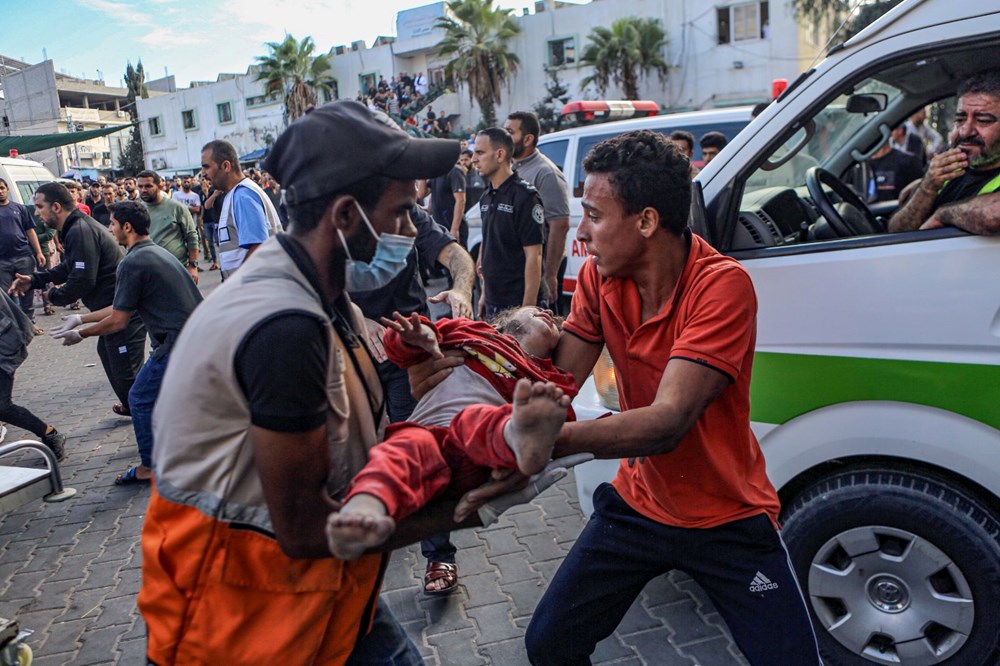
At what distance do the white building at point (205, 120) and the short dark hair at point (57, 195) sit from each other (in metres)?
38.7

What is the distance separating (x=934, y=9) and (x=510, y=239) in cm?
303

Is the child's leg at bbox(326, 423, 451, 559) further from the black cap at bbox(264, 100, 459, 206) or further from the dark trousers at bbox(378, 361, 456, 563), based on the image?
the dark trousers at bbox(378, 361, 456, 563)

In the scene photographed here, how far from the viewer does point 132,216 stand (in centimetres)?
544

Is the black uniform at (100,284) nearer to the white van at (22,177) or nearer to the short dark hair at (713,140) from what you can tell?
→ the short dark hair at (713,140)

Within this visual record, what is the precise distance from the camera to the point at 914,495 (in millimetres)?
2662

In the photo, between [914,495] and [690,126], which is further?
[690,126]

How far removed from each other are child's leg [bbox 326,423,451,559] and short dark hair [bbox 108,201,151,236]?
4.43 meters

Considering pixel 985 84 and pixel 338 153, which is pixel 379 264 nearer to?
pixel 338 153

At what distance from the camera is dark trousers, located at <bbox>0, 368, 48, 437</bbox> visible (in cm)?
575

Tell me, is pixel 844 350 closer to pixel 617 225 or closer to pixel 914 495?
pixel 914 495

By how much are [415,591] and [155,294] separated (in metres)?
2.69

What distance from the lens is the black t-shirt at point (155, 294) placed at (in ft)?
16.7

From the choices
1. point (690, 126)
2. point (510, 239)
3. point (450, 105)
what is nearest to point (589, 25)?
point (450, 105)

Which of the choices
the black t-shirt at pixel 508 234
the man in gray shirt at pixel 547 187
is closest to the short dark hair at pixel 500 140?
the black t-shirt at pixel 508 234
